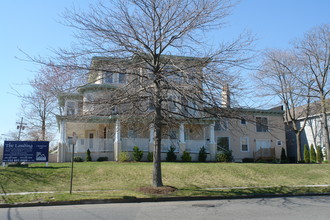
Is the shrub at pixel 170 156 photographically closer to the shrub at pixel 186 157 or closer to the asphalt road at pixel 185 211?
the shrub at pixel 186 157

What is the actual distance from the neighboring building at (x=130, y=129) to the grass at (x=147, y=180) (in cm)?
217

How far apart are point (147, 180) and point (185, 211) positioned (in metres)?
6.50

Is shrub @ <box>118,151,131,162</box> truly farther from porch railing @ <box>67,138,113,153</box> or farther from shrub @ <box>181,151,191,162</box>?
shrub @ <box>181,151,191,162</box>

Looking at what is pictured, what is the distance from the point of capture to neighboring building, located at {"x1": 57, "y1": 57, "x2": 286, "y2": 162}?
13.0m

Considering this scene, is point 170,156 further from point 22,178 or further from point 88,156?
point 22,178

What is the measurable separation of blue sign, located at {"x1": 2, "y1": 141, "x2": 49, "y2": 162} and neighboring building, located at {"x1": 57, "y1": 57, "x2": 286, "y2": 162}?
2.50 metres

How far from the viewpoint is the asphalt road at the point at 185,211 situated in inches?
360

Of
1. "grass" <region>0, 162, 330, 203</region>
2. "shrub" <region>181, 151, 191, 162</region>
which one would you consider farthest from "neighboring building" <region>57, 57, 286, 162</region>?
"grass" <region>0, 162, 330, 203</region>

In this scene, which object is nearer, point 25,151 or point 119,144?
point 25,151

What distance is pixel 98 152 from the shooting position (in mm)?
25922

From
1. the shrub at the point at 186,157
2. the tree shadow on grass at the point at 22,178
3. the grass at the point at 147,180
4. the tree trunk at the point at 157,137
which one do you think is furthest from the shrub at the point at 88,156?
the tree trunk at the point at 157,137

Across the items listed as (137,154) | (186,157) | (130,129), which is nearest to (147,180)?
(130,129)

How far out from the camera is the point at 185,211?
10086 millimetres

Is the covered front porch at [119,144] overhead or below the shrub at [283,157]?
overhead
